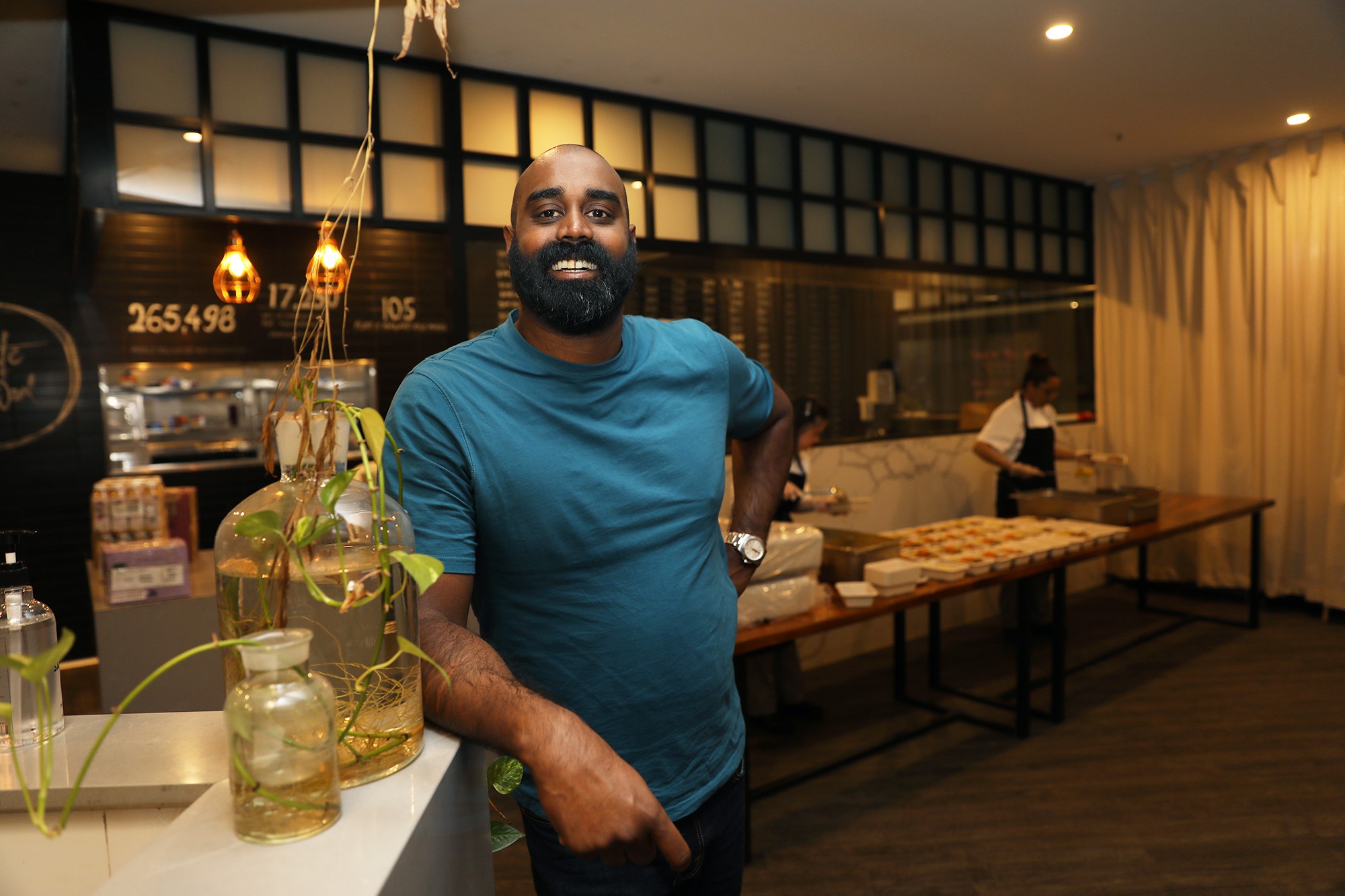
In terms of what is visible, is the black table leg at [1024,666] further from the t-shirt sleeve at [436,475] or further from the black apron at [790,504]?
the t-shirt sleeve at [436,475]

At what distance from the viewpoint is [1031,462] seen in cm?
512

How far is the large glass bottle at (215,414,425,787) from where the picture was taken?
741mm

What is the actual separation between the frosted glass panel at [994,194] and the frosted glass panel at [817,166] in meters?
1.37

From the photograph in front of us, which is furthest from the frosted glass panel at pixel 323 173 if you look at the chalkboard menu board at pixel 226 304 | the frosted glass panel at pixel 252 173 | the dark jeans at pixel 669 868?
the dark jeans at pixel 669 868

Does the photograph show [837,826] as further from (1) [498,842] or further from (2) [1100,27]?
(2) [1100,27]

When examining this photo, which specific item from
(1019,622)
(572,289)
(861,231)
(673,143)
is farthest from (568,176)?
(861,231)

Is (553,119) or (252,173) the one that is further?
(553,119)

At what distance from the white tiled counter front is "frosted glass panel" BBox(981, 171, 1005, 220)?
564 cm

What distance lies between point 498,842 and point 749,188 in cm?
410

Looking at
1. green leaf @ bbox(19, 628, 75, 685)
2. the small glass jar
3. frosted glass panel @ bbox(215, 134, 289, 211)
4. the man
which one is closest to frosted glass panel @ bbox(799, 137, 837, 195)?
frosted glass panel @ bbox(215, 134, 289, 211)

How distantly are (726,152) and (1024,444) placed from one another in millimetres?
2430

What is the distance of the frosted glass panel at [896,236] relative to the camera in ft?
17.1

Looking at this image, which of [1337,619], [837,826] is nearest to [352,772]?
[837,826]

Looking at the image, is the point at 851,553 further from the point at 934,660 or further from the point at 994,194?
the point at 994,194
